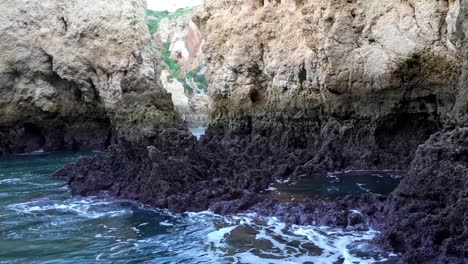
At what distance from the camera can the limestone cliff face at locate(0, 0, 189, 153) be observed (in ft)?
84.1

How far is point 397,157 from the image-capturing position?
15.3 m

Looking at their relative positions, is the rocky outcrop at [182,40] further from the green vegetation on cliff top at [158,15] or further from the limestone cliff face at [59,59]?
the limestone cliff face at [59,59]

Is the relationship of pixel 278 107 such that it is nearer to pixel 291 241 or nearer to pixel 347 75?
pixel 347 75

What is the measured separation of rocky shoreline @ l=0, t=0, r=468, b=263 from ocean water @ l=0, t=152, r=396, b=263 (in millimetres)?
530

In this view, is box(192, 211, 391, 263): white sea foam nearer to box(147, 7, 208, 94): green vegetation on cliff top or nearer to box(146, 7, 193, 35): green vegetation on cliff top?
box(147, 7, 208, 94): green vegetation on cliff top

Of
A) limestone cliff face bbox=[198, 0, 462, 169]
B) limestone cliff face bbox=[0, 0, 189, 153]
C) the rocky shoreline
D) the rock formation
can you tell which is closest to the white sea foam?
the rocky shoreline

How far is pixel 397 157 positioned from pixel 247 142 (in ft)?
20.0

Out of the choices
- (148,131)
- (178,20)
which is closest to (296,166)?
(148,131)

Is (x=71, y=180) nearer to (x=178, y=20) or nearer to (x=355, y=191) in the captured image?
(x=355, y=191)

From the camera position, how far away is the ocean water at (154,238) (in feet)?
27.2

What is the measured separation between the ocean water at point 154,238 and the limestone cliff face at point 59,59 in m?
13.8

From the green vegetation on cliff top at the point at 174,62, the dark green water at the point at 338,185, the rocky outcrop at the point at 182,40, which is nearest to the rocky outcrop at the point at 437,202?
the dark green water at the point at 338,185

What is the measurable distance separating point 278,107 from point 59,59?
→ 1216cm

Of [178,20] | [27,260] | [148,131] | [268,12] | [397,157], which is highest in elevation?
[178,20]
